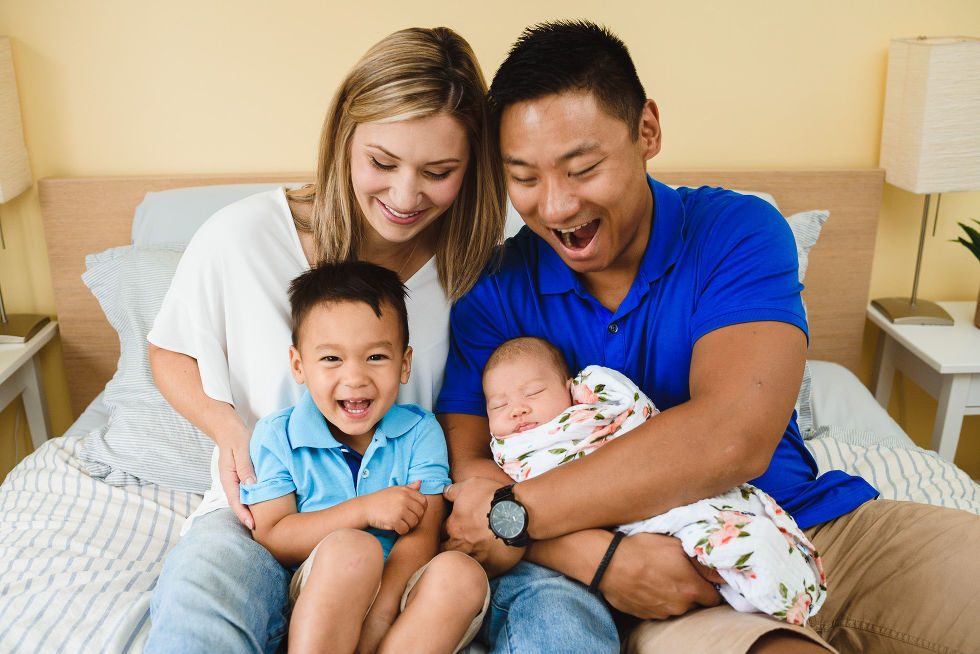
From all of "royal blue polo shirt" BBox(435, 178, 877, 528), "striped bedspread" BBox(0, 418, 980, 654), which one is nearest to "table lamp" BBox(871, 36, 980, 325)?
"striped bedspread" BBox(0, 418, 980, 654)

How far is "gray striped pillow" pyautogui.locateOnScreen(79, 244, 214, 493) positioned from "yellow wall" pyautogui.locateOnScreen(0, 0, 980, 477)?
1.57 ft

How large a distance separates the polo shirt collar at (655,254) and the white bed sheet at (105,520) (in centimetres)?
81

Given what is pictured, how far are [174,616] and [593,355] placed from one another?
32.6 inches

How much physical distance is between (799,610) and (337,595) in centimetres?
66

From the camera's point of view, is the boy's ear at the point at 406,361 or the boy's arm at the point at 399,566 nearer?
the boy's arm at the point at 399,566

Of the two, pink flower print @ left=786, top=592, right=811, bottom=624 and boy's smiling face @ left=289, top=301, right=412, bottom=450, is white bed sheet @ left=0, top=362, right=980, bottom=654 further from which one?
pink flower print @ left=786, top=592, right=811, bottom=624

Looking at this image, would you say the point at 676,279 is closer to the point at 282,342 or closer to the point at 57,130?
the point at 282,342

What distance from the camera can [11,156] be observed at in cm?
230

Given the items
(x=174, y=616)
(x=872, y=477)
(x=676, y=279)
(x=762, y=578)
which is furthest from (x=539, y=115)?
(x=872, y=477)

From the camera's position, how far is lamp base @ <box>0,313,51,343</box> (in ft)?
7.74

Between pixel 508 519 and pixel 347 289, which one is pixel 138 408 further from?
pixel 508 519

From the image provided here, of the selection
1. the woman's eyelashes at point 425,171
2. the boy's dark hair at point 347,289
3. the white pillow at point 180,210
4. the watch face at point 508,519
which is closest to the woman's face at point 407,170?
the woman's eyelashes at point 425,171

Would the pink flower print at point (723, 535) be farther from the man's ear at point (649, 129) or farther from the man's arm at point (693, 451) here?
the man's ear at point (649, 129)

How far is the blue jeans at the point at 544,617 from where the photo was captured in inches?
45.3
